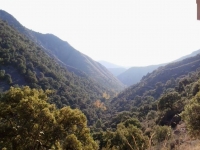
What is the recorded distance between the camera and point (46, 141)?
1520 cm

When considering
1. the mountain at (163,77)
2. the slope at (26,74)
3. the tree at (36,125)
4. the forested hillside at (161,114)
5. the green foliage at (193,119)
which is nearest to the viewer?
the forested hillside at (161,114)

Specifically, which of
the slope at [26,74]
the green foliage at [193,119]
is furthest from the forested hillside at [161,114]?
the slope at [26,74]

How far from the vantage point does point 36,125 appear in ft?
49.2

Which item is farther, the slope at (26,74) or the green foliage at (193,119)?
the slope at (26,74)

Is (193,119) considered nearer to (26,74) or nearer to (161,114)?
(161,114)

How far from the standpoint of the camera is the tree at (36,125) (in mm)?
14625

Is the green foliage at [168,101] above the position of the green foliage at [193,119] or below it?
below

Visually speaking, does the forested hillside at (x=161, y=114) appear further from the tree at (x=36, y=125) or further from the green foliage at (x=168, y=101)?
the tree at (x=36, y=125)

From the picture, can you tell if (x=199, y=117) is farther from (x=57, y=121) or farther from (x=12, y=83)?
(x=12, y=83)

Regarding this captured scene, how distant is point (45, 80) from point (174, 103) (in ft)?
201

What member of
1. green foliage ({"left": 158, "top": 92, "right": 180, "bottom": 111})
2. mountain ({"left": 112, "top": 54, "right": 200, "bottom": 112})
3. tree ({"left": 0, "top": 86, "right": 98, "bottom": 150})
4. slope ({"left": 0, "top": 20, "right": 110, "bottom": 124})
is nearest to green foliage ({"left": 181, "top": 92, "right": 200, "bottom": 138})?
tree ({"left": 0, "top": 86, "right": 98, "bottom": 150})

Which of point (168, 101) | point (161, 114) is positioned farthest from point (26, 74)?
point (168, 101)

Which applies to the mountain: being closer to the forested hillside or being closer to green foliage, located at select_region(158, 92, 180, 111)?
the forested hillside

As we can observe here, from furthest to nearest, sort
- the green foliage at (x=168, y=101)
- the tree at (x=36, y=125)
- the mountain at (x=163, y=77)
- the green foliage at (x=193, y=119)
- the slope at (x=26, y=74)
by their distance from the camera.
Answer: the mountain at (x=163, y=77), the slope at (x=26, y=74), the green foliage at (x=168, y=101), the green foliage at (x=193, y=119), the tree at (x=36, y=125)
